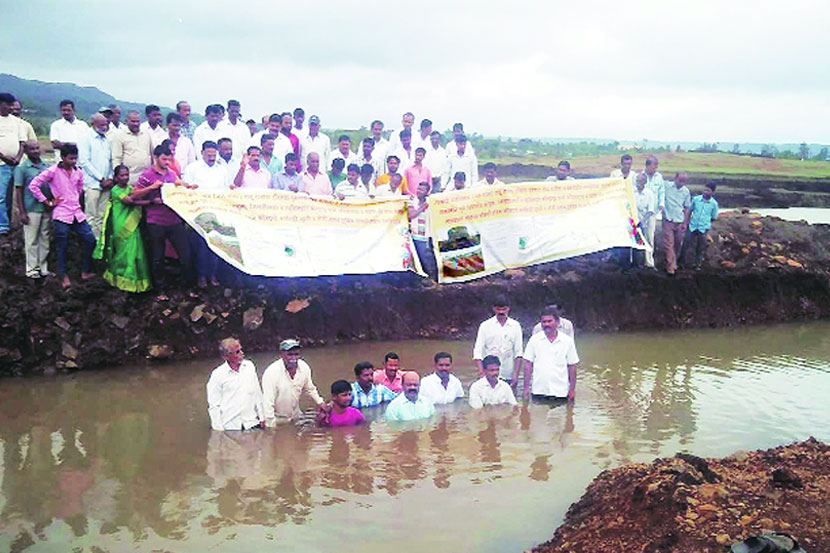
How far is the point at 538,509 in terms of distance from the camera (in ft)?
20.4

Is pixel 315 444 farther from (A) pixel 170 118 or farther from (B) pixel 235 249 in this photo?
(A) pixel 170 118

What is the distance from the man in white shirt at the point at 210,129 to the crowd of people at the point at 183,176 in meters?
0.02

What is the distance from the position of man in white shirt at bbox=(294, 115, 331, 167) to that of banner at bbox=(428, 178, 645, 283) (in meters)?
2.26

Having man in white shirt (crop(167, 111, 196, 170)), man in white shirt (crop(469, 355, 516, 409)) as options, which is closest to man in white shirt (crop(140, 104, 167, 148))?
man in white shirt (crop(167, 111, 196, 170))

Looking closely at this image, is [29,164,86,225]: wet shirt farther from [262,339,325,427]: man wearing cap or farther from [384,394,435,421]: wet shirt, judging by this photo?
[384,394,435,421]: wet shirt

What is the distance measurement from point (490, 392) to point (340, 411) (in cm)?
181

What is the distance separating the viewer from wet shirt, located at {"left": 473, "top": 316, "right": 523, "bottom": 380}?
9.12m

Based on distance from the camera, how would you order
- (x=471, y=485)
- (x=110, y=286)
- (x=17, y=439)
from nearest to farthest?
1. (x=471, y=485)
2. (x=17, y=439)
3. (x=110, y=286)

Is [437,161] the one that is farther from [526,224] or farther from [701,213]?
[701,213]

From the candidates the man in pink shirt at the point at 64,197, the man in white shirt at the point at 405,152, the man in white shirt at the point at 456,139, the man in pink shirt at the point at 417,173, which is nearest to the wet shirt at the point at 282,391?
the man in pink shirt at the point at 64,197

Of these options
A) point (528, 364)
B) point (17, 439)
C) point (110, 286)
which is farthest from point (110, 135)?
point (528, 364)

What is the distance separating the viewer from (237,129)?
38.9ft

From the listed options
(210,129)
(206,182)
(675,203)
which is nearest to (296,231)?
(206,182)

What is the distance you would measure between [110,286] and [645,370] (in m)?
7.58
